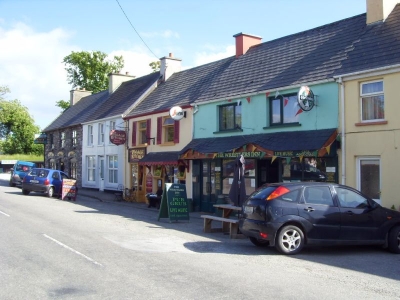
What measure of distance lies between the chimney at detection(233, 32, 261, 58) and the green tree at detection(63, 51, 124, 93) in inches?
1320

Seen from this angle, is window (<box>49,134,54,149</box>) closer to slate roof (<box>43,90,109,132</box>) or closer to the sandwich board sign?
slate roof (<box>43,90,109,132</box>)

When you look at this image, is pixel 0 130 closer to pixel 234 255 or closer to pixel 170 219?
pixel 170 219

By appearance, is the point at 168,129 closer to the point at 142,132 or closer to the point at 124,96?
the point at 142,132

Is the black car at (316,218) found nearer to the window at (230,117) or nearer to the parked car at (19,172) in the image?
the window at (230,117)

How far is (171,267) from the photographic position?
323 inches

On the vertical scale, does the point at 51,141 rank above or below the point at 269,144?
above

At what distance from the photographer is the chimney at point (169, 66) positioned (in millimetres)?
27688

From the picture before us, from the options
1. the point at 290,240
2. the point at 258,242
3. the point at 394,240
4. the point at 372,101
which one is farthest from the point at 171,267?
the point at 372,101

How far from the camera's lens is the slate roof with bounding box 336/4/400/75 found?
13.6 m

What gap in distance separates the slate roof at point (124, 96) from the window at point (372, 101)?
15801 millimetres

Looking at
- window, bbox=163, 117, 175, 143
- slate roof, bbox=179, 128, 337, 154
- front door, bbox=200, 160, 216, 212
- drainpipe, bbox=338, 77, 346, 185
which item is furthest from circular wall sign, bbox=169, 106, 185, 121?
drainpipe, bbox=338, 77, 346, 185

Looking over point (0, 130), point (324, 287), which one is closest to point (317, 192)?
point (324, 287)

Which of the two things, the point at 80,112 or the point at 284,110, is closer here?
the point at 284,110

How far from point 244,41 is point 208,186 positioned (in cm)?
730
